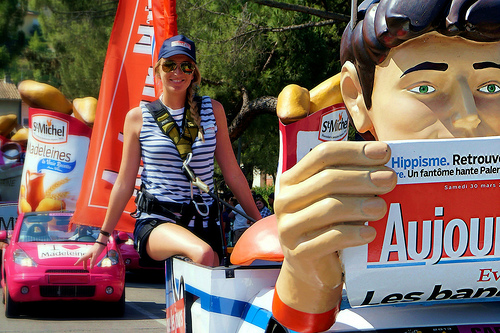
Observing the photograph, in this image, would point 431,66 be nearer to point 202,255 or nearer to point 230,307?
point 230,307

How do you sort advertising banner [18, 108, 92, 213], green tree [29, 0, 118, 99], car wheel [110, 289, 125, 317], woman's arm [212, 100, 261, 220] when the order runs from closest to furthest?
woman's arm [212, 100, 261, 220] < car wheel [110, 289, 125, 317] < advertising banner [18, 108, 92, 213] < green tree [29, 0, 118, 99]

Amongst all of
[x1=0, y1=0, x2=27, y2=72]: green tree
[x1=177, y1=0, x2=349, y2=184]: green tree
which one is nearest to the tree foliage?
[x1=177, y1=0, x2=349, y2=184]: green tree

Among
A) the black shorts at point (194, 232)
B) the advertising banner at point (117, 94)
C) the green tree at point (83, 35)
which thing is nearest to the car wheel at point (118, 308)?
the advertising banner at point (117, 94)

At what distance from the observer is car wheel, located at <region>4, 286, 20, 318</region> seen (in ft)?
30.4

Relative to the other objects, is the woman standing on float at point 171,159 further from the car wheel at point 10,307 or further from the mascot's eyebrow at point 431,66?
the car wheel at point 10,307

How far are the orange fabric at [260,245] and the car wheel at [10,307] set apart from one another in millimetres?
7497

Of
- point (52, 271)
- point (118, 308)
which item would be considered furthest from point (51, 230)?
point (118, 308)

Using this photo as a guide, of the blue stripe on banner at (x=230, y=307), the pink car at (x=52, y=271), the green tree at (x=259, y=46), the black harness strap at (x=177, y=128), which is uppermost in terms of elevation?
the green tree at (x=259, y=46)

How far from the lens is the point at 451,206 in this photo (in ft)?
5.75

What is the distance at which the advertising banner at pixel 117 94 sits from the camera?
184 inches

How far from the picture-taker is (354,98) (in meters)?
2.60

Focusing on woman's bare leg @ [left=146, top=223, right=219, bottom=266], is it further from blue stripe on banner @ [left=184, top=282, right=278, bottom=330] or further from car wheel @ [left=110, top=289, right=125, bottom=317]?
car wheel @ [left=110, top=289, right=125, bottom=317]

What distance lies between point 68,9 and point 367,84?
19.0 metres

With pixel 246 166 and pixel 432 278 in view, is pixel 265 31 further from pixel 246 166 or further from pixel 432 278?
pixel 246 166
